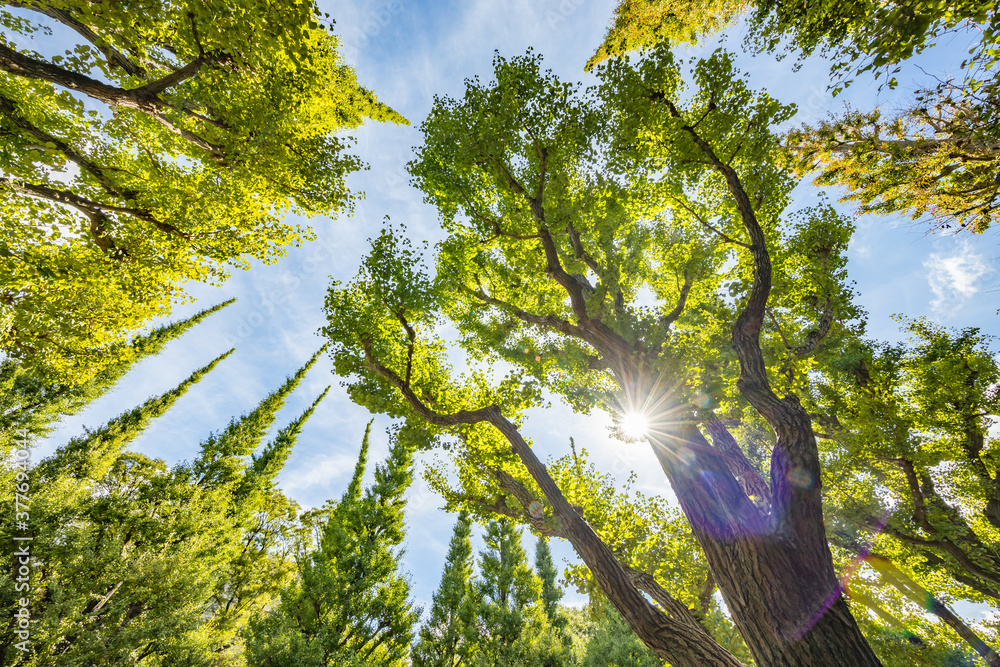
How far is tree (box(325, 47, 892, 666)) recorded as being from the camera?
13.4ft

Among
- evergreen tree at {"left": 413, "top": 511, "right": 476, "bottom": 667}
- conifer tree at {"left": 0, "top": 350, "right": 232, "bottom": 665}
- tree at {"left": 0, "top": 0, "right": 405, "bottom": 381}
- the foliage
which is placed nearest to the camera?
tree at {"left": 0, "top": 0, "right": 405, "bottom": 381}

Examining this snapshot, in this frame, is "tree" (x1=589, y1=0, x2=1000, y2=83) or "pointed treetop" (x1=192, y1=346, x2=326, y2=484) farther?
"pointed treetop" (x1=192, y1=346, x2=326, y2=484)

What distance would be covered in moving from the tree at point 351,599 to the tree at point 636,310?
4.86m

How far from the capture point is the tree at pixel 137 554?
8.84m

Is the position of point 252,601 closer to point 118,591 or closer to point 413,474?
point 118,591

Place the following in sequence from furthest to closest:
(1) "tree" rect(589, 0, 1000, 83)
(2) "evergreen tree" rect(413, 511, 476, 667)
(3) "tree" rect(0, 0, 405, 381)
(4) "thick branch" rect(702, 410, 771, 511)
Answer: (2) "evergreen tree" rect(413, 511, 476, 667)
(4) "thick branch" rect(702, 410, 771, 511)
(3) "tree" rect(0, 0, 405, 381)
(1) "tree" rect(589, 0, 1000, 83)

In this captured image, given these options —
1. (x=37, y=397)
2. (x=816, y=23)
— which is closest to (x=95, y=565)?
(x=37, y=397)

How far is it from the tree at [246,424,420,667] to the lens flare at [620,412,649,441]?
719 centimetres

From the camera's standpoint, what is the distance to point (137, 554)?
1111 cm

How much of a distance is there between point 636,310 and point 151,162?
1111cm

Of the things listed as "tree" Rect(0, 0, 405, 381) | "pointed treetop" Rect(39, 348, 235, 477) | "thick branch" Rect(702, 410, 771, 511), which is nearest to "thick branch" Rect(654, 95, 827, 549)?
"thick branch" Rect(702, 410, 771, 511)

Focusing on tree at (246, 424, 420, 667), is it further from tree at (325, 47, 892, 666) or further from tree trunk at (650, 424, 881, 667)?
tree trunk at (650, 424, 881, 667)

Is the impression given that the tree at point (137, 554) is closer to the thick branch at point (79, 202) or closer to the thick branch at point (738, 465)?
the thick branch at point (79, 202)

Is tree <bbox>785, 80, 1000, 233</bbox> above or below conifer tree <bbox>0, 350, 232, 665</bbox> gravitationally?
above
